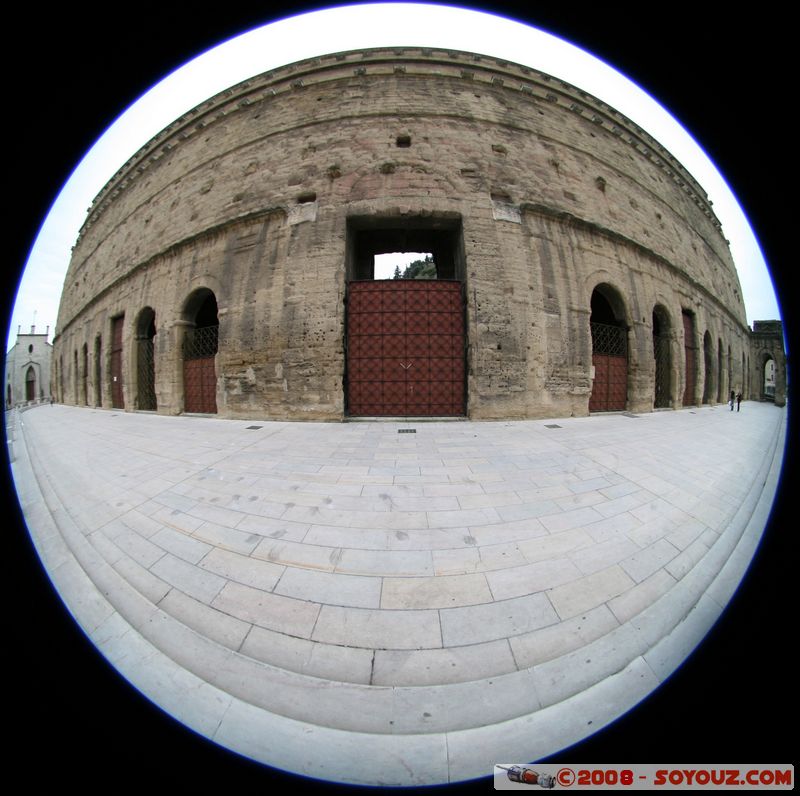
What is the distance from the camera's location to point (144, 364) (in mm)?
12508

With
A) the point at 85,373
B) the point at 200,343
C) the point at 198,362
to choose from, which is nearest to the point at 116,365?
the point at 85,373

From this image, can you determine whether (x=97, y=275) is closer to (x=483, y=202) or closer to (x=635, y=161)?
(x=483, y=202)

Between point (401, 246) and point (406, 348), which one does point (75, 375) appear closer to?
point (401, 246)

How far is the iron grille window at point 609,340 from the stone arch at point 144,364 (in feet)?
56.3

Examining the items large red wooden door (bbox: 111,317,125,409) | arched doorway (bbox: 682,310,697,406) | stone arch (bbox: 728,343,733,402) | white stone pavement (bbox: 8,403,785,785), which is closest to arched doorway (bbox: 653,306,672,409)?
arched doorway (bbox: 682,310,697,406)

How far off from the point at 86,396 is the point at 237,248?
14.6m

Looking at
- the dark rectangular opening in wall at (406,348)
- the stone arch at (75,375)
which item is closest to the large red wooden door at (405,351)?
the dark rectangular opening in wall at (406,348)

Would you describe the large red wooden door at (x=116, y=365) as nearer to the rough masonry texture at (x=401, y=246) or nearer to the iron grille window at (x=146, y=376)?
the rough masonry texture at (x=401, y=246)

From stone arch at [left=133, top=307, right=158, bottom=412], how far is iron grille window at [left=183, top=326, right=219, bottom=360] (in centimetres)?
285

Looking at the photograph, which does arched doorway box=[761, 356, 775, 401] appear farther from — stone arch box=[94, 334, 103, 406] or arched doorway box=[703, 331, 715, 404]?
stone arch box=[94, 334, 103, 406]

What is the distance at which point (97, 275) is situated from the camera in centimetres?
1527

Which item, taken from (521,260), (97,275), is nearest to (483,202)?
(521,260)

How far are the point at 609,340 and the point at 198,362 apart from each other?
48.4 feet

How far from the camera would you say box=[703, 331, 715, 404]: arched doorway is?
1420 cm
